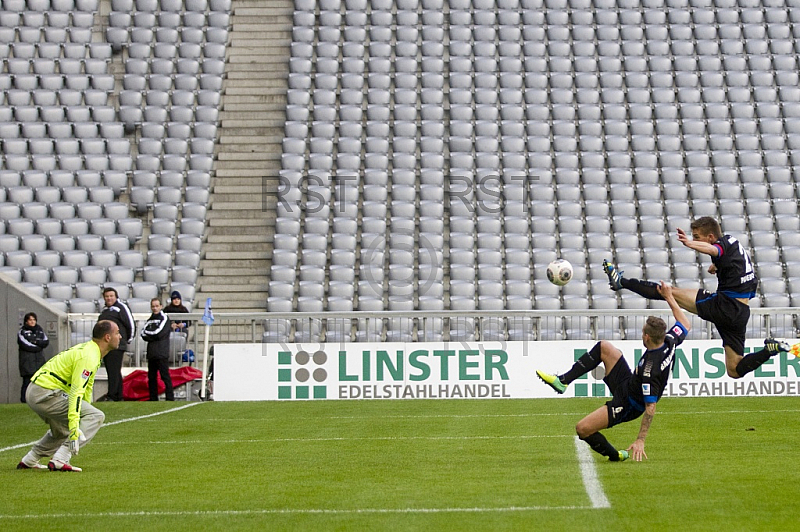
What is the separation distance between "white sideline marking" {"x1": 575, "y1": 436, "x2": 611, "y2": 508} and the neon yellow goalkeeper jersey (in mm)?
3970

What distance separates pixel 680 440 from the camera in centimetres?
1069

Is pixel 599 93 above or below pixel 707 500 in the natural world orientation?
above

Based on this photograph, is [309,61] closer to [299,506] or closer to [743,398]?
[743,398]

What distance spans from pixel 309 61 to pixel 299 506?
22.3m

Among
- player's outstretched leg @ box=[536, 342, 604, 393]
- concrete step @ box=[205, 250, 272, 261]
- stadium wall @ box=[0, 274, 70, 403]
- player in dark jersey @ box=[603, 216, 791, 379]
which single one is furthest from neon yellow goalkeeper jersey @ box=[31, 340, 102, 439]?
concrete step @ box=[205, 250, 272, 261]

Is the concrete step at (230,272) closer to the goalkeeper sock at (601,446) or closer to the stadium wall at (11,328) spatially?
the stadium wall at (11,328)

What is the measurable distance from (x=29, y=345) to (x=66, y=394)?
967 cm

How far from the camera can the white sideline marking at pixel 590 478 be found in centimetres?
688

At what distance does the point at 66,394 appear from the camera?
9.14 meters

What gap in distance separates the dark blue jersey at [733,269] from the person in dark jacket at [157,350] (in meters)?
10.3

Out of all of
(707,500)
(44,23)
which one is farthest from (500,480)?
(44,23)

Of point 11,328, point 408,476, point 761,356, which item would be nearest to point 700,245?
point 761,356

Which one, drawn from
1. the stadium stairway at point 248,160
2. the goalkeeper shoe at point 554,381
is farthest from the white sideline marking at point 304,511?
the stadium stairway at point 248,160

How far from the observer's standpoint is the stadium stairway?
2420cm
